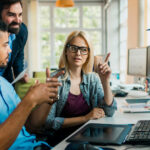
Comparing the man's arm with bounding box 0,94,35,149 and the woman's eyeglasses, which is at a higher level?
the woman's eyeglasses

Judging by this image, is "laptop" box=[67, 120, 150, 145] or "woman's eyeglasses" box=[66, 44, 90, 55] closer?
"laptop" box=[67, 120, 150, 145]

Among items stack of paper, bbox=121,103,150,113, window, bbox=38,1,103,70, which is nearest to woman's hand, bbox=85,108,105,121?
stack of paper, bbox=121,103,150,113

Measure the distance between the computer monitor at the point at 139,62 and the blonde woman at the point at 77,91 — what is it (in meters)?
1.27

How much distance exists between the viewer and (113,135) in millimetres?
1360

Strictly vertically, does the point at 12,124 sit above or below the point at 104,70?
below

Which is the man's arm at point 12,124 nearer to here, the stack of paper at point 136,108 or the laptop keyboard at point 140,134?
the laptop keyboard at point 140,134

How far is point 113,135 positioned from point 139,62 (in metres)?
2.49

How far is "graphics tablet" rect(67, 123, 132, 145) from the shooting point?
1271 millimetres

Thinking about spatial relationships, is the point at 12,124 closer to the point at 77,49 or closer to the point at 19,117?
the point at 19,117

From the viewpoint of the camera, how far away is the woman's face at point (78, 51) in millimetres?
2074

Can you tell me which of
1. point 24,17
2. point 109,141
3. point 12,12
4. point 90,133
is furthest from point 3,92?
point 24,17

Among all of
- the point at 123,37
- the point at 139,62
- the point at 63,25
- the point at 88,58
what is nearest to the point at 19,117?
the point at 88,58

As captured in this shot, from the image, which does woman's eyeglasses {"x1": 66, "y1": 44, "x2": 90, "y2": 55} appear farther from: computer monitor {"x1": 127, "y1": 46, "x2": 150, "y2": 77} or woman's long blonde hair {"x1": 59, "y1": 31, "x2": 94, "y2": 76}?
computer monitor {"x1": 127, "y1": 46, "x2": 150, "y2": 77}

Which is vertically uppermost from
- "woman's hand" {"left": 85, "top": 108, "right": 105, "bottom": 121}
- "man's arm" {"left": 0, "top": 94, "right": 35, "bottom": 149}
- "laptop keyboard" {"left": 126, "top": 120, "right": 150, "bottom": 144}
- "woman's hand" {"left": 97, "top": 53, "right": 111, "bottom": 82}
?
"woman's hand" {"left": 97, "top": 53, "right": 111, "bottom": 82}
